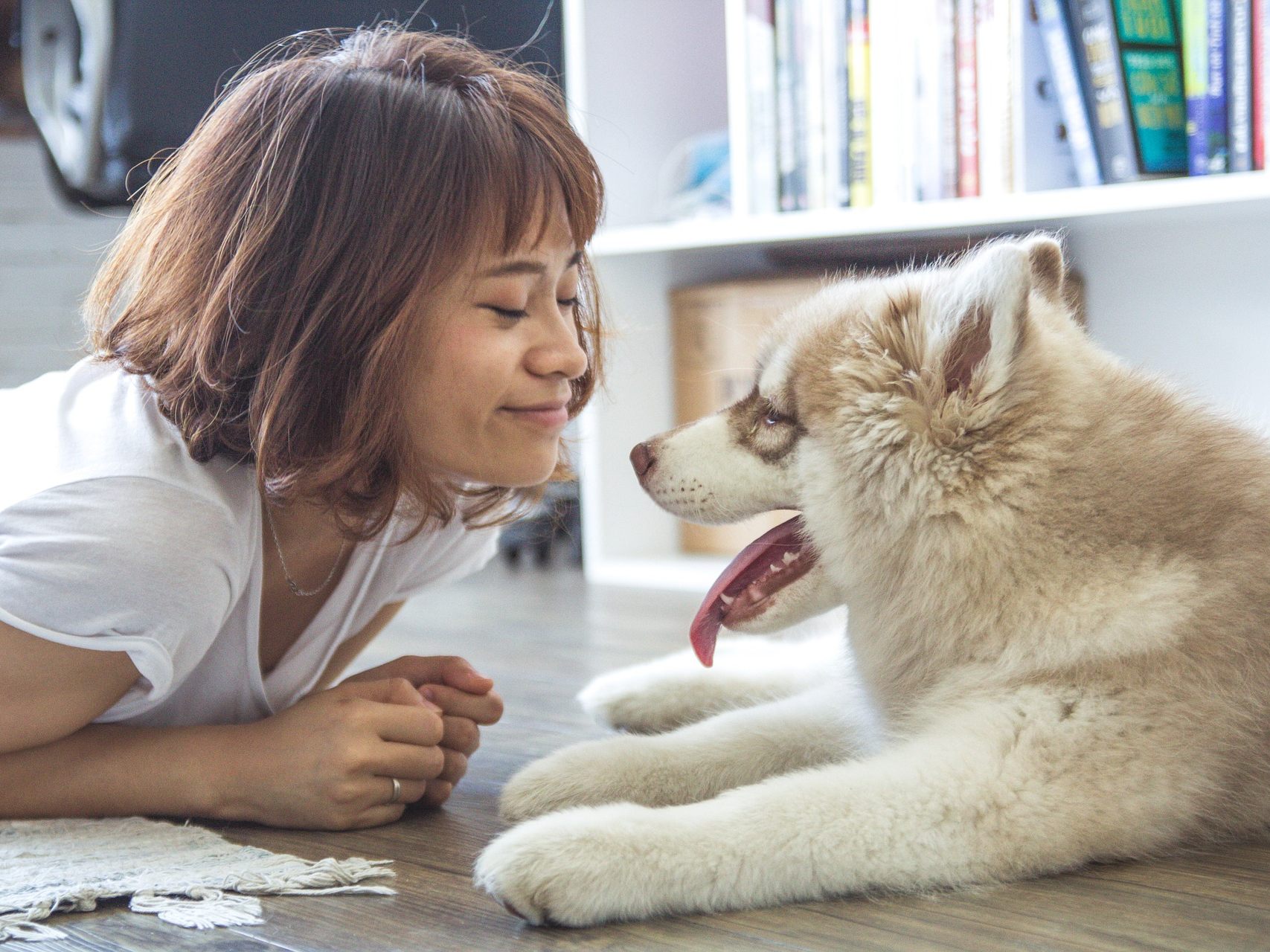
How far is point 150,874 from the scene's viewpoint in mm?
1003

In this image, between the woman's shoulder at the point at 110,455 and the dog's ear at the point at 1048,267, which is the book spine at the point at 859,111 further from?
the woman's shoulder at the point at 110,455

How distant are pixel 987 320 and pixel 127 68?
62.3 inches

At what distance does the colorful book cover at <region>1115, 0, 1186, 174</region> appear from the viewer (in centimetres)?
224

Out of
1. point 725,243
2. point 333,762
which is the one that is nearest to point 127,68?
point 725,243

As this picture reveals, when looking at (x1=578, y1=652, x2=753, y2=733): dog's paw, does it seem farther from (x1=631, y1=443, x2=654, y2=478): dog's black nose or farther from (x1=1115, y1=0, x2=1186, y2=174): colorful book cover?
(x1=1115, y1=0, x2=1186, y2=174): colorful book cover

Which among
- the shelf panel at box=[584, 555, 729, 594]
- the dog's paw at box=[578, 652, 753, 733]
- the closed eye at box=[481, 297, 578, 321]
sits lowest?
the shelf panel at box=[584, 555, 729, 594]

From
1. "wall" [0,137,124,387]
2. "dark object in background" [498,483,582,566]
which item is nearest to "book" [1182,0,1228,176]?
"dark object in background" [498,483,582,566]

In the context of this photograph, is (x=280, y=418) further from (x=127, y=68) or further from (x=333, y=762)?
(x=127, y=68)

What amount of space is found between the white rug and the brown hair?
0.31 m

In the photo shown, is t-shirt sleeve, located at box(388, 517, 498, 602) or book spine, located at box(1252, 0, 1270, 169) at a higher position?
book spine, located at box(1252, 0, 1270, 169)

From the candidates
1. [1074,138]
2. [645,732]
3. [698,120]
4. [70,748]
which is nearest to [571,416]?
[645,732]

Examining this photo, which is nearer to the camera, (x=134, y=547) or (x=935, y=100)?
(x=134, y=547)

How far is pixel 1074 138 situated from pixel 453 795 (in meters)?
1.71

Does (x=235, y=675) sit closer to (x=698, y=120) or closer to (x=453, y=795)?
(x=453, y=795)
